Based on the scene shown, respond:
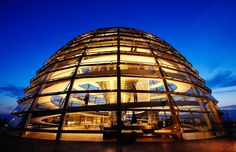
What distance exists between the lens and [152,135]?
24.7 feet

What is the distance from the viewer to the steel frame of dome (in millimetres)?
7809

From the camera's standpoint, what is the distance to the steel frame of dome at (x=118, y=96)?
7809 millimetres

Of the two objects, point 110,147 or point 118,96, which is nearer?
point 110,147

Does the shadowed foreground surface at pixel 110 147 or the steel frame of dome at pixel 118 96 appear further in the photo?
the steel frame of dome at pixel 118 96

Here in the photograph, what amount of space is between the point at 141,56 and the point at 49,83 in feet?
20.3

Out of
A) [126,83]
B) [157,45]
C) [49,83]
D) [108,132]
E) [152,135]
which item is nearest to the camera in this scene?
[108,132]

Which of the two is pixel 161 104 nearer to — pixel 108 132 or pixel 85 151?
pixel 108 132

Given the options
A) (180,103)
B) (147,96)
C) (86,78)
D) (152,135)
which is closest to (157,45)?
(147,96)

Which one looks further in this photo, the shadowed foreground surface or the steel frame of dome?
the steel frame of dome

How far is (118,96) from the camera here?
8.02 metres

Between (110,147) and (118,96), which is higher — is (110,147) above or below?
below

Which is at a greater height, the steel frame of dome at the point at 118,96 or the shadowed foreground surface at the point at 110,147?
the steel frame of dome at the point at 118,96

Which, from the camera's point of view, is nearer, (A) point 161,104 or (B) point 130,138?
(B) point 130,138

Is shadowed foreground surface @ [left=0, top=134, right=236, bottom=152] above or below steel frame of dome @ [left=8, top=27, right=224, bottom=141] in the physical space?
below
